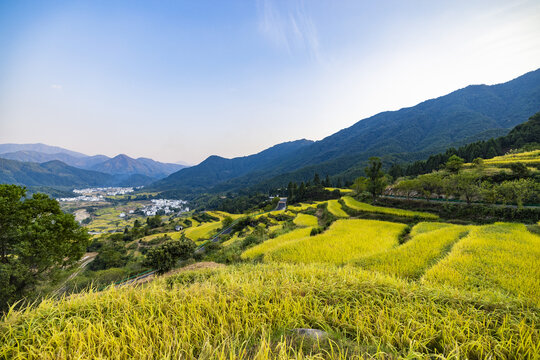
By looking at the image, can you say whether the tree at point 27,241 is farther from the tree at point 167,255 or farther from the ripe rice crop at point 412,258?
the ripe rice crop at point 412,258

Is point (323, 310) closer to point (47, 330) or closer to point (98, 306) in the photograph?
point (98, 306)

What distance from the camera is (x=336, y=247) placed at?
1273 centimetres

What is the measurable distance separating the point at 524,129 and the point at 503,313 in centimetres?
7617

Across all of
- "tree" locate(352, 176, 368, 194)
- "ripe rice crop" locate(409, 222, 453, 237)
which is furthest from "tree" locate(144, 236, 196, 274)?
"tree" locate(352, 176, 368, 194)

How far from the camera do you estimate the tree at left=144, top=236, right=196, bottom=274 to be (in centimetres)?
1528

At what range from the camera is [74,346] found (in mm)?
2260

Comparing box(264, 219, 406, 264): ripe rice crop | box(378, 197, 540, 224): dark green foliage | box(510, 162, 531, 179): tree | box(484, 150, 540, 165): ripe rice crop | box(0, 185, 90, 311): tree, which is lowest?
box(378, 197, 540, 224): dark green foliage

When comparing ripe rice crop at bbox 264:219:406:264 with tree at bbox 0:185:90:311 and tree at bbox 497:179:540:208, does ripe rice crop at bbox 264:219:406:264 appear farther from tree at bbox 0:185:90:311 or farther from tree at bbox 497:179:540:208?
tree at bbox 0:185:90:311

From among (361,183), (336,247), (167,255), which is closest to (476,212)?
(361,183)

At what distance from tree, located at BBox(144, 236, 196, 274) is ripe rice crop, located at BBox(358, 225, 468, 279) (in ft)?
46.8

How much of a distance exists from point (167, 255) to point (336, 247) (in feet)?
44.5

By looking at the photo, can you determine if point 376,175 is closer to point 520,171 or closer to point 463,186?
point 463,186

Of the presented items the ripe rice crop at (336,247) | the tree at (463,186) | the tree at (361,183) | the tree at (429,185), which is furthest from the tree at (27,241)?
the tree at (361,183)

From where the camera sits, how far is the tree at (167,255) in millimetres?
15281
